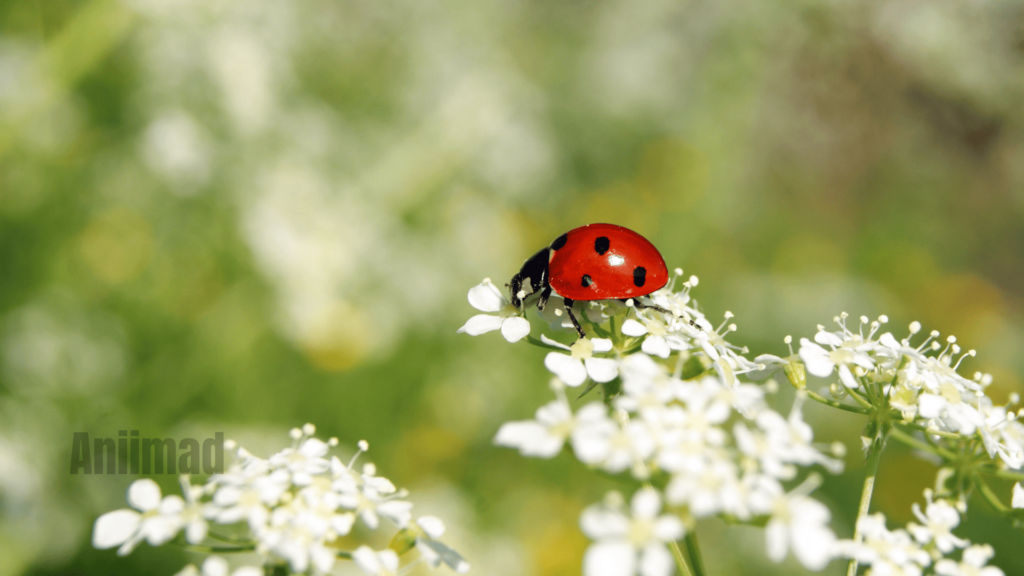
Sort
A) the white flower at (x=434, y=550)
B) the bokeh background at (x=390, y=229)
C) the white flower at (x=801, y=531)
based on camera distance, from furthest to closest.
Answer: the bokeh background at (x=390, y=229)
the white flower at (x=434, y=550)
the white flower at (x=801, y=531)

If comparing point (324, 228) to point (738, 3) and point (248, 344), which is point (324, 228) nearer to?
point (248, 344)

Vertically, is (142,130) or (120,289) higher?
(142,130)

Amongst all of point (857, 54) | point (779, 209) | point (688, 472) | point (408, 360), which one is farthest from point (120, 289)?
point (779, 209)

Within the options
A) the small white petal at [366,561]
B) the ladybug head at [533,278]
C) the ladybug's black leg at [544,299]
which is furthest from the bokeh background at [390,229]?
the small white petal at [366,561]

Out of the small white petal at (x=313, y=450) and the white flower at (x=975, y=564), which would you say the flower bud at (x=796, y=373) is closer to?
the white flower at (x=975, y=564)

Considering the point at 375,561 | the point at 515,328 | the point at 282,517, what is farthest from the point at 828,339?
the point at 282,517
